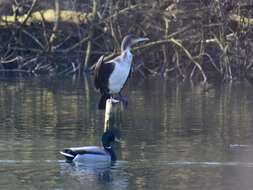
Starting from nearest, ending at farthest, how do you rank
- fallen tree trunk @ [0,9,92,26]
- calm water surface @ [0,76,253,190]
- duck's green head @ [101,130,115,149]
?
calm water surface @ [0,76,253,190] < duck's green head @ [101,130,115,149] < fallen tree trunk @ [0,9,92,26]

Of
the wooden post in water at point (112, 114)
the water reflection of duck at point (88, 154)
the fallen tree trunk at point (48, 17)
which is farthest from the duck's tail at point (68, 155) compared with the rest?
the fallen tree trunk at point (48, 17)

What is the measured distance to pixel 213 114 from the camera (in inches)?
754

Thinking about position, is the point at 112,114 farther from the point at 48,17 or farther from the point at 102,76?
the point at 48,17

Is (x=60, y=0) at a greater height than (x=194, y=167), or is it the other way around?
(x=60, y=0)

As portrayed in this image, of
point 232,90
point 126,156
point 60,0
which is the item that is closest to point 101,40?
point 60,0

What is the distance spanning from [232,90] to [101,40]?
21.6 feet

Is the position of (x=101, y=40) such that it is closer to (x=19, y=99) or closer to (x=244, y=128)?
(x=19, y=99)

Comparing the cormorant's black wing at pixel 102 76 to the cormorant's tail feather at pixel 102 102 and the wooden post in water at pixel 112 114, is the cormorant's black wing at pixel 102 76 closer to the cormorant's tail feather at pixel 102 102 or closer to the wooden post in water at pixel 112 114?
the cormorant's tail feather at pixel 102 102

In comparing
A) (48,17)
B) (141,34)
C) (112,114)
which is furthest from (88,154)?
(48,17)

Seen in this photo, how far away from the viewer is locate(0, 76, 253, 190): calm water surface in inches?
472

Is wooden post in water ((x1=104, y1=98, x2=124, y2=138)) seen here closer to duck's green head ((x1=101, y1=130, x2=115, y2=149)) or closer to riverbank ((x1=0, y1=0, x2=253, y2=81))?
duck's green head ((x1=101, y1=130, x2=115, y2=149))

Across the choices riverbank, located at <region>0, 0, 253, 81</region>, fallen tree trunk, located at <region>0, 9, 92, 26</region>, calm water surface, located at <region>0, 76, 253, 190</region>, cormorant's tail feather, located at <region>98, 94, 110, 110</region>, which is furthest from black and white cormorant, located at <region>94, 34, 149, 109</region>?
fallen tree trunk, located at <region>0, 9, 92, 26</region>

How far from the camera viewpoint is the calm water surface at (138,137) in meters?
12.0

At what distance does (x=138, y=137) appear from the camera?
1576cm
